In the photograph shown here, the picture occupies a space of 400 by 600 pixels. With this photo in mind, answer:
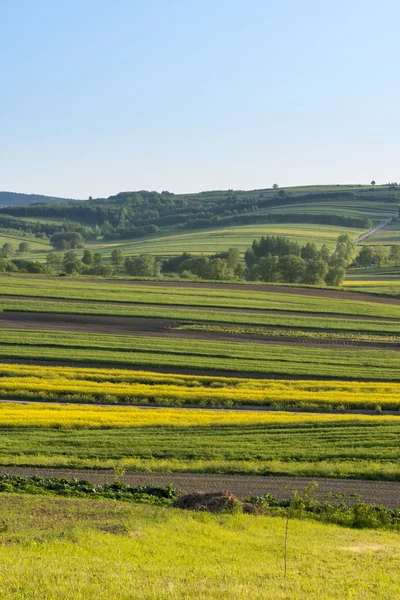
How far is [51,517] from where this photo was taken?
19.2 meters

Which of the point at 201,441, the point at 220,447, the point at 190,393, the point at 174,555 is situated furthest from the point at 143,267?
the point at 174,555

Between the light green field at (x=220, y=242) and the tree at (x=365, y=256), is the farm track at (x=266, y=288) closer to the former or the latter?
the tree at (x=365, y=256)

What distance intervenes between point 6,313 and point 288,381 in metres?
33.3

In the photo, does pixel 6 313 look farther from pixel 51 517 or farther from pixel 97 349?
pixel 51 517

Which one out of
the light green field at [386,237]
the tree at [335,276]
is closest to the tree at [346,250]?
the tree at [335,276]

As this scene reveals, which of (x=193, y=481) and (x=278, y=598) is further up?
(x=278, y=598)

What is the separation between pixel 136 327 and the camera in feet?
214

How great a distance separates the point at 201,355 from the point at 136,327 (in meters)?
12.3

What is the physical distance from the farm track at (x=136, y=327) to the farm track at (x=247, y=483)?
35.5 meters

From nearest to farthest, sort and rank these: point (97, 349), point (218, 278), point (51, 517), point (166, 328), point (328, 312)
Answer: point (51, 517), point (97, 349), point (166, 328), point (328, 312), point (218, 278)

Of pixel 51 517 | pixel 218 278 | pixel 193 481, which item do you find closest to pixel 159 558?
pixel 51 517

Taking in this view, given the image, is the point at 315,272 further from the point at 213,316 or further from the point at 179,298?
the point at 213,316

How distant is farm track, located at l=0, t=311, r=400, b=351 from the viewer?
62031 mm

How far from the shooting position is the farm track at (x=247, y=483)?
79.7 feet
